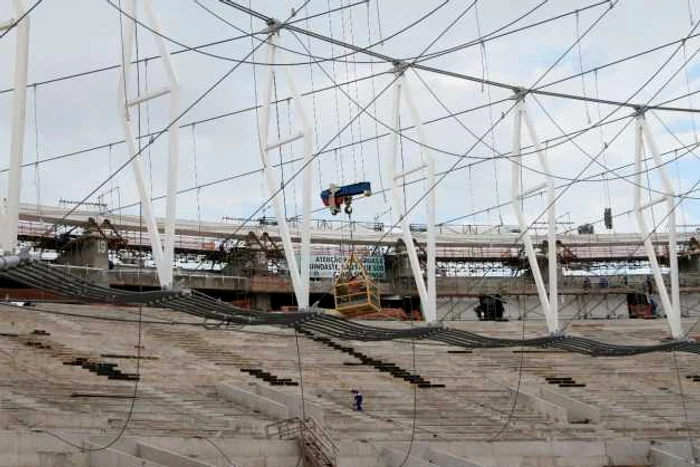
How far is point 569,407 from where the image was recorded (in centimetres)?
3975

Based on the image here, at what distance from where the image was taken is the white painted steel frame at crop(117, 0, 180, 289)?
840 inches

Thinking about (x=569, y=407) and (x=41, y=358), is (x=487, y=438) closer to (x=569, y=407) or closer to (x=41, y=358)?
(x=569, y=407)

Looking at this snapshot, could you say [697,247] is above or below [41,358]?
above

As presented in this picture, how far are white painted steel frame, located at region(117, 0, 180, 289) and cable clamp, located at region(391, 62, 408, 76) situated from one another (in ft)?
27.8

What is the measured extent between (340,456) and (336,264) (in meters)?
28.9

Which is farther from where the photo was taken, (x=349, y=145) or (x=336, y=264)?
(x=336, y=264)

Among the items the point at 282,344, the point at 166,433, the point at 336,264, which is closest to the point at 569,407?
the point at 282,344

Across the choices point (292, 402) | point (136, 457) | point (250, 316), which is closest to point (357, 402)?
point (292, 402)

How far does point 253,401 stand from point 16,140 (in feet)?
57.9

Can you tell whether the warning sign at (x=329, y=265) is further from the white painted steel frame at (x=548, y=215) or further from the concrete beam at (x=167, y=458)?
the concrete beam at (x=167, y=458)

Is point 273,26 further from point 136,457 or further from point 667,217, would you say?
point 667,217

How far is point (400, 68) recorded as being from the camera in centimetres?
2877

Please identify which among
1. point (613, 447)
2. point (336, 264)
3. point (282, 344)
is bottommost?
point (613, 447)

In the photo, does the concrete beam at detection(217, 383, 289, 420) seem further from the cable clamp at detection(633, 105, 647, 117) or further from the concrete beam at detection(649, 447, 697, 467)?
the cable clamp at detection(633, 105, 647, 117)
